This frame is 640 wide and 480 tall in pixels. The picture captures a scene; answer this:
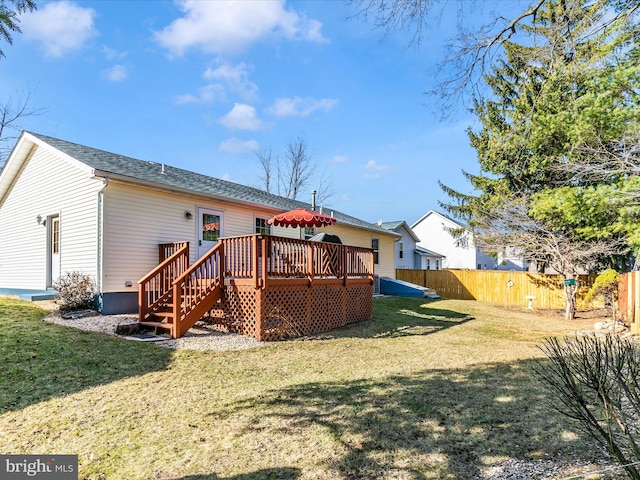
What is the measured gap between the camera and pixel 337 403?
4406mm

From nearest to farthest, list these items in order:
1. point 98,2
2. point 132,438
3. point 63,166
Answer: point 132,438
point 98,2
point 63,166

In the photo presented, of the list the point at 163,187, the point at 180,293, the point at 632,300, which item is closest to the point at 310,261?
the point at 180,293

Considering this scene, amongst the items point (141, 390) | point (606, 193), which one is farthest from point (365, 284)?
point (141, 390)

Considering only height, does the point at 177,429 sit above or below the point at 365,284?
below

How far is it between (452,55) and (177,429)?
5.84 metres

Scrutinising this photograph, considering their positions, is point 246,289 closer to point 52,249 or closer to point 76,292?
point 76,292

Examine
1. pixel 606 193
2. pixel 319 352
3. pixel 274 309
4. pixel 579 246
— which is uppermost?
pixel 606 193

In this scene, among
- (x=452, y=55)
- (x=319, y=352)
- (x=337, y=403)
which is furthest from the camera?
(x=319, y=352)

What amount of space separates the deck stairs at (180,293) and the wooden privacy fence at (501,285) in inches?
572

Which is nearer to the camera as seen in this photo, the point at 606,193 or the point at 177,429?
the point at 177,429

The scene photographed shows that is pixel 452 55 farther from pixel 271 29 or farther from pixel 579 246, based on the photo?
pixel 579 246

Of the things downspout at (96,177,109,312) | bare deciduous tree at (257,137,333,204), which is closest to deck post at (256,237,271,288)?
downspout at (96,177,109,312)

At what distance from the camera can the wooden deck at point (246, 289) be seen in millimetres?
7703

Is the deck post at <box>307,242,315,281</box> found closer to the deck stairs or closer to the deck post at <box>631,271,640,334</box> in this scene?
the deck stairs
